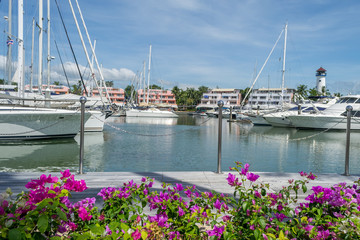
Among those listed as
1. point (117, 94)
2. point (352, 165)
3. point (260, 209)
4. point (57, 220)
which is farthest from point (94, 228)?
point (117, 94)

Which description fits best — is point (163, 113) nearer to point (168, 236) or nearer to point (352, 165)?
point (352, 165)

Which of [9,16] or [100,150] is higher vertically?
[9,16]

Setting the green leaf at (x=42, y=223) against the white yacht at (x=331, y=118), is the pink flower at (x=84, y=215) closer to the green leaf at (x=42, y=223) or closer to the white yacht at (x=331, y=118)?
the green leaf at (x=42, y=223)

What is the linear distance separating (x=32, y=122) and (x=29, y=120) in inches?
7.2

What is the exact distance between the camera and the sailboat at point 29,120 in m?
13.7

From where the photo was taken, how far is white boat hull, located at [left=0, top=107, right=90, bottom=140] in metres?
13.7

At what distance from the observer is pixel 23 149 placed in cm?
1271

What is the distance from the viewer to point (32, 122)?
559 inches

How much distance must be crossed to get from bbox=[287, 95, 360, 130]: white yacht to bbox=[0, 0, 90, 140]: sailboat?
2208 cm

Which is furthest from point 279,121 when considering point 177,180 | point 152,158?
point 177,180

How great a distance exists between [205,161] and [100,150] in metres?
5.13

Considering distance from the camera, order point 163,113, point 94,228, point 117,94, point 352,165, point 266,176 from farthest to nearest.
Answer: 1. point 117,94
2. point 163,113
3. point 352,165
4. point 266,176
5. point 94,228

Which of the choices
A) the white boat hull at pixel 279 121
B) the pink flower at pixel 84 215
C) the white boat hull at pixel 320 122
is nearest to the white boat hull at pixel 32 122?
the pink flower at pixel 84 215

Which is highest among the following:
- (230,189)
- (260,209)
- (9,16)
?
(9,16)
